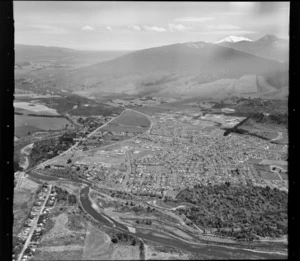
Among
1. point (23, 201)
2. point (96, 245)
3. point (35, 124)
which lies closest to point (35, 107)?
point (35, 124)

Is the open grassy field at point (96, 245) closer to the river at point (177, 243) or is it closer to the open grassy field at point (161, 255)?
the river at point (177, 243)

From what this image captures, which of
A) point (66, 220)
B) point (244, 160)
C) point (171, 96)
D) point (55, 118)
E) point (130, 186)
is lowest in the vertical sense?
point (66, 220)

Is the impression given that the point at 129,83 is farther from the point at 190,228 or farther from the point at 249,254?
the point at 249,254

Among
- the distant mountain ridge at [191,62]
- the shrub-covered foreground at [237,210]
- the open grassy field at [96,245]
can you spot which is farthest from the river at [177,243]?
the distant mountain ridge at [191,62]

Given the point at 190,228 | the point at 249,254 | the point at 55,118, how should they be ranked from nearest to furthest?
the point at 249,254, the point at 190,228, the point at 55,118

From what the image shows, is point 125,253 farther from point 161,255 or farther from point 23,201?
→ point 23,201

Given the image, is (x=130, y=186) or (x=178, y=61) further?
(x=130, y=186)

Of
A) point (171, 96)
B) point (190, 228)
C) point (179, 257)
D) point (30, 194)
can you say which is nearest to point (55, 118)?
point (30, 194)
